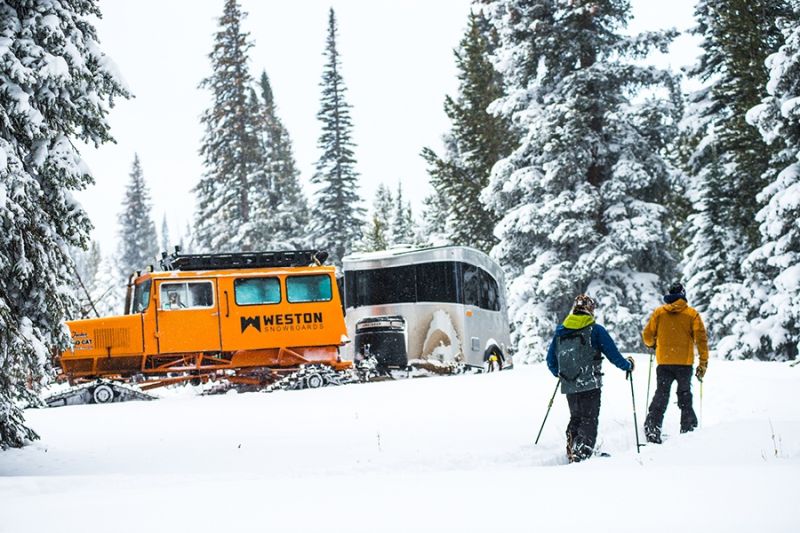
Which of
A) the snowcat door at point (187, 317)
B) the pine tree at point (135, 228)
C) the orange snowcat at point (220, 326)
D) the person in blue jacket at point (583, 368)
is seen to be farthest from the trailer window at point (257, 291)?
the pine tree at point (135, 228)

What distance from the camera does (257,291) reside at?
1775 cm

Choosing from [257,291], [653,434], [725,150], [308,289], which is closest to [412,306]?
[308,289]

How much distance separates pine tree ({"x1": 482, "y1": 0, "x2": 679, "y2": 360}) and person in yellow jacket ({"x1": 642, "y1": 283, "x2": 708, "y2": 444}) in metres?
13.2

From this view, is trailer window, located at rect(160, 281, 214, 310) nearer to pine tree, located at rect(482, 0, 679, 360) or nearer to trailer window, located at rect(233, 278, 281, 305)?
trailer window, located at rect(233, 278, 281, 305)

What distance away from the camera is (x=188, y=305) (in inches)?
677

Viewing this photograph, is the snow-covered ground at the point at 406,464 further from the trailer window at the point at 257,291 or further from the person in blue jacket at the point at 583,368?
the trailer window at the point at 257,291

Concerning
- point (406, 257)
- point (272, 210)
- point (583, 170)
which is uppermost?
point (272, 210)

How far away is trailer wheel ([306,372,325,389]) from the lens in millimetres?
16969

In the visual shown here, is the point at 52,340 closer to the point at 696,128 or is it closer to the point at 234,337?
the point at 234,337

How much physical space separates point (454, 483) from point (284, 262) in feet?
39.1

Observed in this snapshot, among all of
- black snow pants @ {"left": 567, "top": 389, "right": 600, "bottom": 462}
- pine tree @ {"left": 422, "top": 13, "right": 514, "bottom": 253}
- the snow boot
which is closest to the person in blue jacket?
black snow pants @ {"left": 567, "top": 389, "right": 600, "bottom": 462}

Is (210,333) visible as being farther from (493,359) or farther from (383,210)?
(383,210)

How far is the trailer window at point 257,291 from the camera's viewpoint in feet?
57.7

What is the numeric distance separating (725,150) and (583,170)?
4.77 m
